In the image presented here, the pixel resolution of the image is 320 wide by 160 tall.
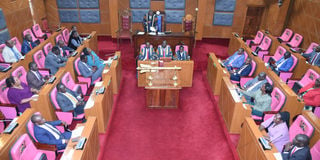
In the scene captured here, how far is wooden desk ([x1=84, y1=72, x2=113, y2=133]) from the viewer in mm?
4113

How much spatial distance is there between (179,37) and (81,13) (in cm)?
476

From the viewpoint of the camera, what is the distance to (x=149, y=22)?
8039mm

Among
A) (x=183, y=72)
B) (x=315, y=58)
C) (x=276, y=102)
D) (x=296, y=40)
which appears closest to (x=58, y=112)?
(x=183, y=72)

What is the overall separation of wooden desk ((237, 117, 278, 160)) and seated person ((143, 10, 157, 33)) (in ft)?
16.9

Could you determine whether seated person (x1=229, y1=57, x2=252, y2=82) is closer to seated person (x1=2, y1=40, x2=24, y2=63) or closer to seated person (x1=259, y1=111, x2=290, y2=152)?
seated person (x1=259, y1=111, x2=290, y2=152)

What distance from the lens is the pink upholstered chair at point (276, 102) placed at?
4116mm

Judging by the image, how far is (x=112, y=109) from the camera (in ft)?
17.2

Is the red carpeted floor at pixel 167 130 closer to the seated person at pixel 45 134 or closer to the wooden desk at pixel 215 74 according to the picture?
the wooden desk at pixel 215 74

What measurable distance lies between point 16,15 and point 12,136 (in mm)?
6115

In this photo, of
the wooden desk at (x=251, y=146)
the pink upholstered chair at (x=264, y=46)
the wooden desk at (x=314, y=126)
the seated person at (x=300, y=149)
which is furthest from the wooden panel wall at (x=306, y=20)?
the seated person at (x=300, y=149)

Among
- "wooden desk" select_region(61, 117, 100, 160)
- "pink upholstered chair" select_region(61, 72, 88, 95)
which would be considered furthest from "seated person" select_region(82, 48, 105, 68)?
"wooden desk" select_region(61, 117, 100, 160)

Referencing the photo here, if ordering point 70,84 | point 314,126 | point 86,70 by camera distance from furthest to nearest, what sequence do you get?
point 86,70 < point 70,84 < point 314,126

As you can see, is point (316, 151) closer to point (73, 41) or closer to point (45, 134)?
point (45, 134)

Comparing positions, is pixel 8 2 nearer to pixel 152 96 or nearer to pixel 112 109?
pixel 112 109
